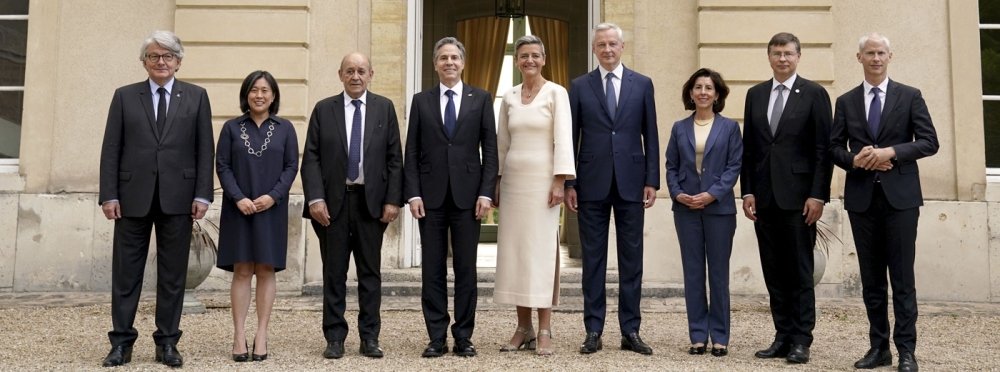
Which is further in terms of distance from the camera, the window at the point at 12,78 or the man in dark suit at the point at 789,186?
the window at the point at 12,78

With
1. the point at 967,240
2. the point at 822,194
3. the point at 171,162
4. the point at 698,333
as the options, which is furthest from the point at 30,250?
the point at 967,240

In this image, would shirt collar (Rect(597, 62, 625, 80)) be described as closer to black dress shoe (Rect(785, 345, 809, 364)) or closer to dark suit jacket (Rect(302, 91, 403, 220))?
dark suit jacket (Rect(302, 91, 403, 220))

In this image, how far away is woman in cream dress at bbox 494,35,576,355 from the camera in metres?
4.02

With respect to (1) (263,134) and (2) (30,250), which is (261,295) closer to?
(1) (263,134)

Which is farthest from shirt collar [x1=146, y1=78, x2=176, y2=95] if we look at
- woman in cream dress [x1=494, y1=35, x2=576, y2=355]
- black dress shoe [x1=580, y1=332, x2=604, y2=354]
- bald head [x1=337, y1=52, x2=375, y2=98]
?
black dress shoe [x1=580, y1=332, x2=604, y2=354]

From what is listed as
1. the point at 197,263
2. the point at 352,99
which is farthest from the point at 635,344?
the point at 197,263

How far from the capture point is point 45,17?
7.09 m

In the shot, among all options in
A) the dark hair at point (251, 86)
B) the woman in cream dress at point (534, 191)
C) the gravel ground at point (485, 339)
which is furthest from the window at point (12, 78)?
the woman in cream dress at point (534, 191)

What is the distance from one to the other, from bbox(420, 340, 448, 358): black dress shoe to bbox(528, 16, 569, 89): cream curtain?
8388 mm

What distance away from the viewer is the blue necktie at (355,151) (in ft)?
13.1

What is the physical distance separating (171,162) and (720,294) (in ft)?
8.86

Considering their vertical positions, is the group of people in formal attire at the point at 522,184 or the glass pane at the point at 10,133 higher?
the glass pane at the point at 10,133

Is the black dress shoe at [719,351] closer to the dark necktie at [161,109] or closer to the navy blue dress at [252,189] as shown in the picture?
the navy blue dress at [252,189]

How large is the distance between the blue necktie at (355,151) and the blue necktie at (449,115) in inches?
16.7
